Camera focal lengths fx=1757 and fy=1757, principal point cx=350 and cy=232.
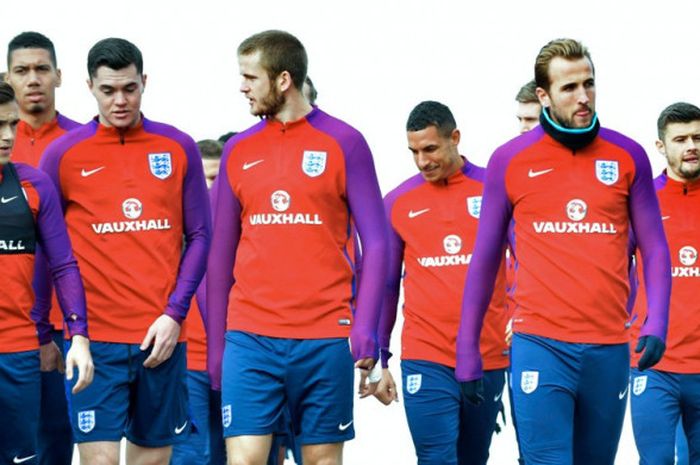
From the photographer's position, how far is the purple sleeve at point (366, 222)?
850cm

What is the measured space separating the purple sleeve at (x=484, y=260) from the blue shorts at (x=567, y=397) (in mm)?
272

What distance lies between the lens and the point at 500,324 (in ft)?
37.0

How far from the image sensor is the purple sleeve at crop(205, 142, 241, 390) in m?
8.80

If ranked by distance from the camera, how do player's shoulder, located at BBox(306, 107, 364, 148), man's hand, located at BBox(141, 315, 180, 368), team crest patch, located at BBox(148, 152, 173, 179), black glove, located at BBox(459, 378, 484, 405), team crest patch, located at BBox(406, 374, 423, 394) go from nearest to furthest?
→ player's shoulder, located at BBox(306, 107, 364, 148) < black glove, located at BBox(459, 378, 484, 405) < man's hand, located at BBox(141, 315, 180, 368) < team crest patch, located at BBox(148, 152, 173, 179) < team crest patch, located at BBox(406, 374, 423, 394)

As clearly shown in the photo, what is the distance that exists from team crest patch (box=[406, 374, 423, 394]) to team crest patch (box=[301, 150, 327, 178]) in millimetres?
2882

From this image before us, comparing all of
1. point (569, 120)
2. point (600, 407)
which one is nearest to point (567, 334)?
point (600, 407)

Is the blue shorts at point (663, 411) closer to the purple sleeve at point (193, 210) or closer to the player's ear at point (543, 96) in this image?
the player's ear at point (543, 96)

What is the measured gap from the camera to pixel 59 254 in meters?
8.80

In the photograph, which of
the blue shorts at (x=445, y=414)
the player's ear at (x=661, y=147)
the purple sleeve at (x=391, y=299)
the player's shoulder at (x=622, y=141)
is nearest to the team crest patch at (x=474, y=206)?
the purple sleeve at (x=391, y=299)

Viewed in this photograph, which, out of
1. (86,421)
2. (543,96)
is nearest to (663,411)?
(543,96)

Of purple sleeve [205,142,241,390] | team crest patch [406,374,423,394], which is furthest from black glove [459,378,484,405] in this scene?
team crest patch [406,374,423,394]

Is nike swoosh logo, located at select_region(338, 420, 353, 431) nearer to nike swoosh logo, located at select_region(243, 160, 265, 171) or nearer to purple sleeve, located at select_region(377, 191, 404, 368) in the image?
nike swoosh logo, located at select_region(243, 160, 265, 171)

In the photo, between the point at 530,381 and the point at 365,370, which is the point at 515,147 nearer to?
the point at 530,381

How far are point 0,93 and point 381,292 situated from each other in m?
2.14
